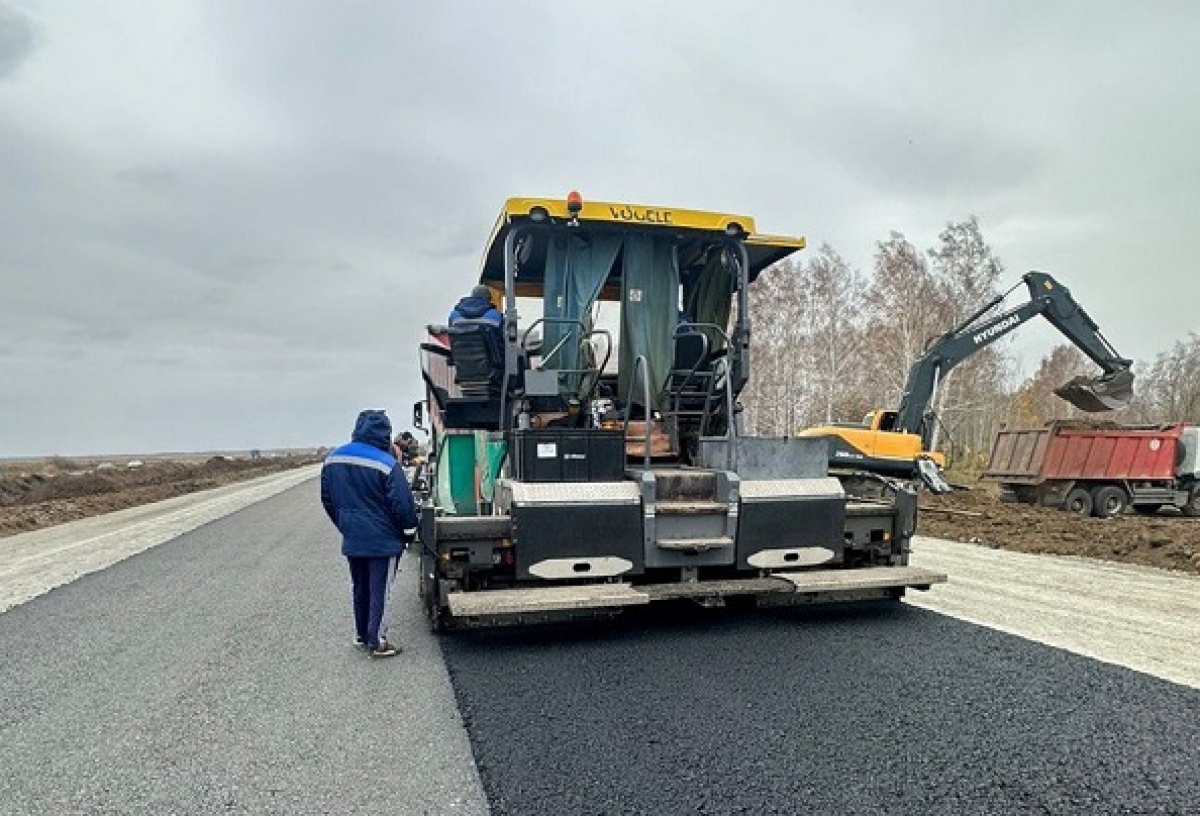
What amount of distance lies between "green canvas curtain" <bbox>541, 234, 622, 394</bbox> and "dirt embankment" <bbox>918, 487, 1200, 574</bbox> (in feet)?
24.8

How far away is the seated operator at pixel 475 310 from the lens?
19.5 feet

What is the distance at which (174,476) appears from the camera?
128ft

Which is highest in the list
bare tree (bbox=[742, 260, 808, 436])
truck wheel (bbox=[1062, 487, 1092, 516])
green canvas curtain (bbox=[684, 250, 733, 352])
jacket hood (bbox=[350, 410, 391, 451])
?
bare tree (bbox=[742, 260, 808, 436])

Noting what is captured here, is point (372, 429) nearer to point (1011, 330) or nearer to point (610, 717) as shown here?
point (610, 717)

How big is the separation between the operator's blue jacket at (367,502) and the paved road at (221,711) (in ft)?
2.49

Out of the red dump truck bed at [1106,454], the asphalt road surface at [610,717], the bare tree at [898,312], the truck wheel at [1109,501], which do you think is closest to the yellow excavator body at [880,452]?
the red dump truck bed at [1106,454]

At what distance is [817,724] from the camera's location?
3.74m

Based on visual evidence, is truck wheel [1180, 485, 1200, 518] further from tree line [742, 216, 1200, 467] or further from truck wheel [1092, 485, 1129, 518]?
tree line [742, 216, 1200, 467]

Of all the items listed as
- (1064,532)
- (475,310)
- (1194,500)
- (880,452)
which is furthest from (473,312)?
(1194,500)

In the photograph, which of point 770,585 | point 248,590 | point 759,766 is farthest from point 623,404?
point 248,590

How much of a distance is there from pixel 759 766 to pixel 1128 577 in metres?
7.00

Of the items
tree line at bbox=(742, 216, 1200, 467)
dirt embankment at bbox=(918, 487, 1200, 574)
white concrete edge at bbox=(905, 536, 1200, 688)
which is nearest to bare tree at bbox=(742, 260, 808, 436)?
tree line at bbox=(742, 216, 1200, 467)

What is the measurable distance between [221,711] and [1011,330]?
14.3 m

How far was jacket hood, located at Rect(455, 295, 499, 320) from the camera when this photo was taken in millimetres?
5957
